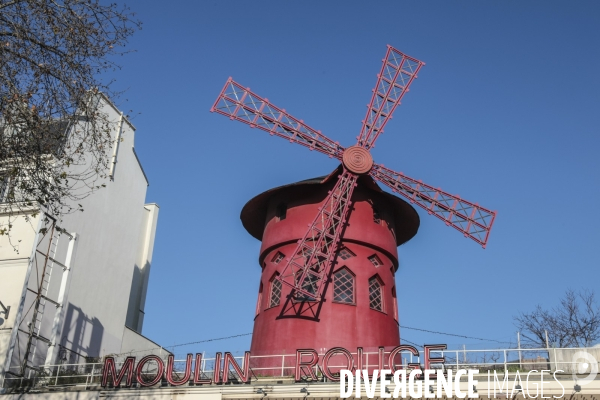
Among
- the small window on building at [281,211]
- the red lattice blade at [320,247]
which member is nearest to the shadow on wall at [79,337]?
the red lattice blade at [320,247]

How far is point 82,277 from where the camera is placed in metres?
16.9

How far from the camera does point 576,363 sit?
1206 cm

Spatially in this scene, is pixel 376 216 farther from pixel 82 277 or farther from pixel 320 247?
pixel 82 277

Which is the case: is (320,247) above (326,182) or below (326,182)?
below

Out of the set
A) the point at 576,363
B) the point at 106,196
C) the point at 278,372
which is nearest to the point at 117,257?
the point at 106,196

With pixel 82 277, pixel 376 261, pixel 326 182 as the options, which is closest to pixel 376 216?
pixel 376 261

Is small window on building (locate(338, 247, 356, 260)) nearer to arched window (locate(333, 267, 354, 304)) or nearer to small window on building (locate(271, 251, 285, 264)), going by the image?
arched window (locate(333, 267, 354, 304))

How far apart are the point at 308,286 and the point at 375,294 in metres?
1.49

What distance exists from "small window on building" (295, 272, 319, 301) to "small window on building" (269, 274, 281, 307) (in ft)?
1.99

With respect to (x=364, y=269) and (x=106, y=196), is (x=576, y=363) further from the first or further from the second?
(x=106, y=196)

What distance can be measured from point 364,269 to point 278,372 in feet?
9.62

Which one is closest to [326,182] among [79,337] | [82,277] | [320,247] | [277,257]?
[320,247]

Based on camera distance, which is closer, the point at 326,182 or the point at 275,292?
the point at 275,292

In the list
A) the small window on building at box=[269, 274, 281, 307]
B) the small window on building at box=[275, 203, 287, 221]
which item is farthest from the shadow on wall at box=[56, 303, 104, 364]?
the small window on building at box=[275, 203, 287, 221]
